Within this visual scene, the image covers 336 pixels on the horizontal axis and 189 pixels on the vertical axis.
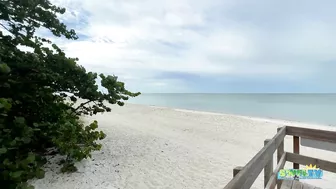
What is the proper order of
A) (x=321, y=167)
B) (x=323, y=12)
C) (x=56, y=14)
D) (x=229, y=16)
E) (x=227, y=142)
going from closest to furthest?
(x=321, y=167)
(x=56, y=14)
(x=227, y=142)
(x=323, y=12)
(x=229, y=16)

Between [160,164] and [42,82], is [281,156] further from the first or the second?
[42,82]

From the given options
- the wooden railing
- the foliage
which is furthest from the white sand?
the wooden railing

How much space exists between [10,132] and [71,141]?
1.27 metres

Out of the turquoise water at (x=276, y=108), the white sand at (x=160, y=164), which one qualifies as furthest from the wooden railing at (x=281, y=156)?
the turquoise water at (x=276, y=108)

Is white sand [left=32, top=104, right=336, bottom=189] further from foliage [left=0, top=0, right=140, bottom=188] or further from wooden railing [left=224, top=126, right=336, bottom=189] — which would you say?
wooden railing [left=224, top=126, right=336, bottom=189]

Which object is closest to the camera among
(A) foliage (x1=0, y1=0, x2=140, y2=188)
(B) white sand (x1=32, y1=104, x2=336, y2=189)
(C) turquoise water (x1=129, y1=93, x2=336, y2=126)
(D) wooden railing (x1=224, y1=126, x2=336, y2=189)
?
(D) wooden railing (x1=224, y1=126, x2=336, y2=189)

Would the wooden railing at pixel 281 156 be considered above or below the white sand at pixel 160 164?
above

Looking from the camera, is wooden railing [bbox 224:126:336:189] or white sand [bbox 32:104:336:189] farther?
white sand [bbox 32:104:336:189]

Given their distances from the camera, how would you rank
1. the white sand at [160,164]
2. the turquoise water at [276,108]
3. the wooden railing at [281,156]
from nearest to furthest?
1. the wooden railing at [281,156]
2. the white sand at [160,164]
3. the turquoise water at [276,108]

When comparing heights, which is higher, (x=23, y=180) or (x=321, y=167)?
(x=321, y=167)

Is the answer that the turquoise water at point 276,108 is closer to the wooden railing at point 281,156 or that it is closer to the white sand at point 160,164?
the white sand at point 160,164

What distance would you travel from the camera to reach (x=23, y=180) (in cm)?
350

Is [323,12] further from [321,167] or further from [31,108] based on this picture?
[31,108]

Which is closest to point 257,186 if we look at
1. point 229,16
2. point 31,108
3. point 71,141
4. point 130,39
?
point 71,141
